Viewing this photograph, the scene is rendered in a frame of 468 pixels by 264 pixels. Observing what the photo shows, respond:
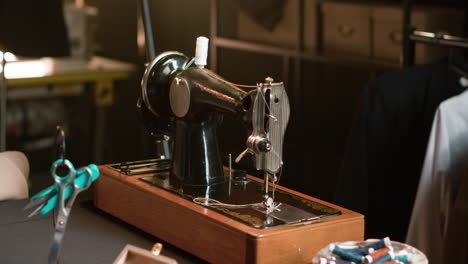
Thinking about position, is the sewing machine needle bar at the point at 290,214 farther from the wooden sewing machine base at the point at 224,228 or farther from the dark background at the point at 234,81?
the dark background at the point at 234,81

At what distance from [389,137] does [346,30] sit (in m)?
1.02

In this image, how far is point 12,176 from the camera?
139cm

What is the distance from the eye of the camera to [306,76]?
10.4ft

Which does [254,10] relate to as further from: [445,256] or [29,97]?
[445,256]

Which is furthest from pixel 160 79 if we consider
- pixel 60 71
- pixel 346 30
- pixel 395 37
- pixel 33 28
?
pixel 60 71

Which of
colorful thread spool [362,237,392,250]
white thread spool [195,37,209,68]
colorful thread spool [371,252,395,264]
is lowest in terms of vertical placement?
colorful thread spool [371,252,395,264]

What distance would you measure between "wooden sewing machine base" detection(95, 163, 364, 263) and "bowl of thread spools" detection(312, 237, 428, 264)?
8cm

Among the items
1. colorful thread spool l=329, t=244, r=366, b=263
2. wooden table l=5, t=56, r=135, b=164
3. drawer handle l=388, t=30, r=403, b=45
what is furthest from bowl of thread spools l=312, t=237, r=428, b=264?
wooden table l=5, t=56, r=135, b=164

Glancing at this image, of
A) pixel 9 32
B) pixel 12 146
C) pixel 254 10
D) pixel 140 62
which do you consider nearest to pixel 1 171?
pixel 9 32

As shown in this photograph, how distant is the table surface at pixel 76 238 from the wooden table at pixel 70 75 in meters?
2.31

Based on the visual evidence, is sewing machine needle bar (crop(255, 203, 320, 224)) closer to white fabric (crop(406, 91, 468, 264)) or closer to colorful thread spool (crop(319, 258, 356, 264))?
colorful thread spool (crop(319, 258, 356, 264))

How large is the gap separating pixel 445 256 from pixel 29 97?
110 inches

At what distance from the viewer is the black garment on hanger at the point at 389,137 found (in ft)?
6.64

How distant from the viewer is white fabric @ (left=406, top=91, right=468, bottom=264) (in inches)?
73.4
